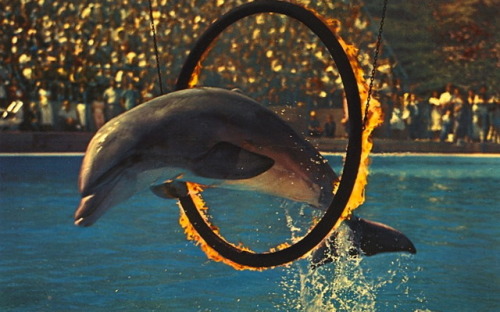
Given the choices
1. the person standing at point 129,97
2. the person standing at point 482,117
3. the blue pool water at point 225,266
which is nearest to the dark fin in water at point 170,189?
the blue pool water at point 225,266

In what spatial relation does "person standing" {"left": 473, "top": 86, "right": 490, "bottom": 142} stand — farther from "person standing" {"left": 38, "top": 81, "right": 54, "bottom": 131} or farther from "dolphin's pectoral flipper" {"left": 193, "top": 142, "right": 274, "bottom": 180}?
"dolphin's pectoral flipper" {"left": 193, "top": 142, "right": 274, "bottom": 180}

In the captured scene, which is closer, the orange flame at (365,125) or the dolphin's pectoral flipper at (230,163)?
the dolphin's pectoral flipper at (230,163)

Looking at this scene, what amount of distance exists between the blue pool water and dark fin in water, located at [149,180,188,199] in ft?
4.55

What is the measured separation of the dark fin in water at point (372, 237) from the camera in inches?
303

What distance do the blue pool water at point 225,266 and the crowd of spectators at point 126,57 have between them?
543 inches

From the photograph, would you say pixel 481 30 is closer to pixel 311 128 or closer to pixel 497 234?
pixel 497 234

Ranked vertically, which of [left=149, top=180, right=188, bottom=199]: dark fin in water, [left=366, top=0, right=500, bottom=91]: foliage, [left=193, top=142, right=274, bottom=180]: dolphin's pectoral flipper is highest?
[left=193, top=142, right=274, bottom=180]: dolphin's pectoral flipper

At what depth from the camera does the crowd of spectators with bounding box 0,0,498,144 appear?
3691 centimetres

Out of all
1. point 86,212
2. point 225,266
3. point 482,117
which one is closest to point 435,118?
point 482,117

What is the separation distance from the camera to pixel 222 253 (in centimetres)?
741

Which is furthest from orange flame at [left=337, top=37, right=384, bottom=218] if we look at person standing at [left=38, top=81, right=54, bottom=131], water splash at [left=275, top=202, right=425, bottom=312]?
person standing at [left=38, top=81, right=54, bottom=131]

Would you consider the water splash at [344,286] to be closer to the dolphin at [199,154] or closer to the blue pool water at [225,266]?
the blue pool water at [225,266]

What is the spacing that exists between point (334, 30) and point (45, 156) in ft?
76.5

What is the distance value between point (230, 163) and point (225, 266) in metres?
7.98
